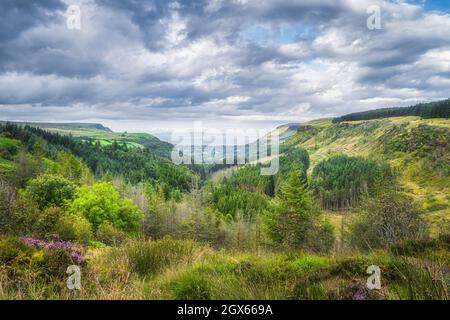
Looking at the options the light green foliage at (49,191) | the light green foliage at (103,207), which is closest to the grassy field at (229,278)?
the light green foliage at (103,207)

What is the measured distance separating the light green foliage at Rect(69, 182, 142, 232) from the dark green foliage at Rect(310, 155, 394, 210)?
88990 millimetres

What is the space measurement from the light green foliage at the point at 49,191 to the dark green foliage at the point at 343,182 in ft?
319

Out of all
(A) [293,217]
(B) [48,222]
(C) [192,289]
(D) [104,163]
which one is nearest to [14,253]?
(C) [192,289]

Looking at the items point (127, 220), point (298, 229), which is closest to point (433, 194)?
point (298, 229)

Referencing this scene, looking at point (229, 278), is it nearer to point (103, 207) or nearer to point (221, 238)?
point (103, 207)

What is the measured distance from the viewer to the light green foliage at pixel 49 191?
159 ft

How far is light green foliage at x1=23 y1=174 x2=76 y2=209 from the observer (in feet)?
159

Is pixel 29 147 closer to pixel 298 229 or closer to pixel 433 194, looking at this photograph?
pixel 298 229

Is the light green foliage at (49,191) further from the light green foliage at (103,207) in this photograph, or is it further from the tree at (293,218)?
the tree at (293,218)

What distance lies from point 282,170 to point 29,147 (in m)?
106

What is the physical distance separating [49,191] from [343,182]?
12336cm

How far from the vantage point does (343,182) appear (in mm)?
149375
